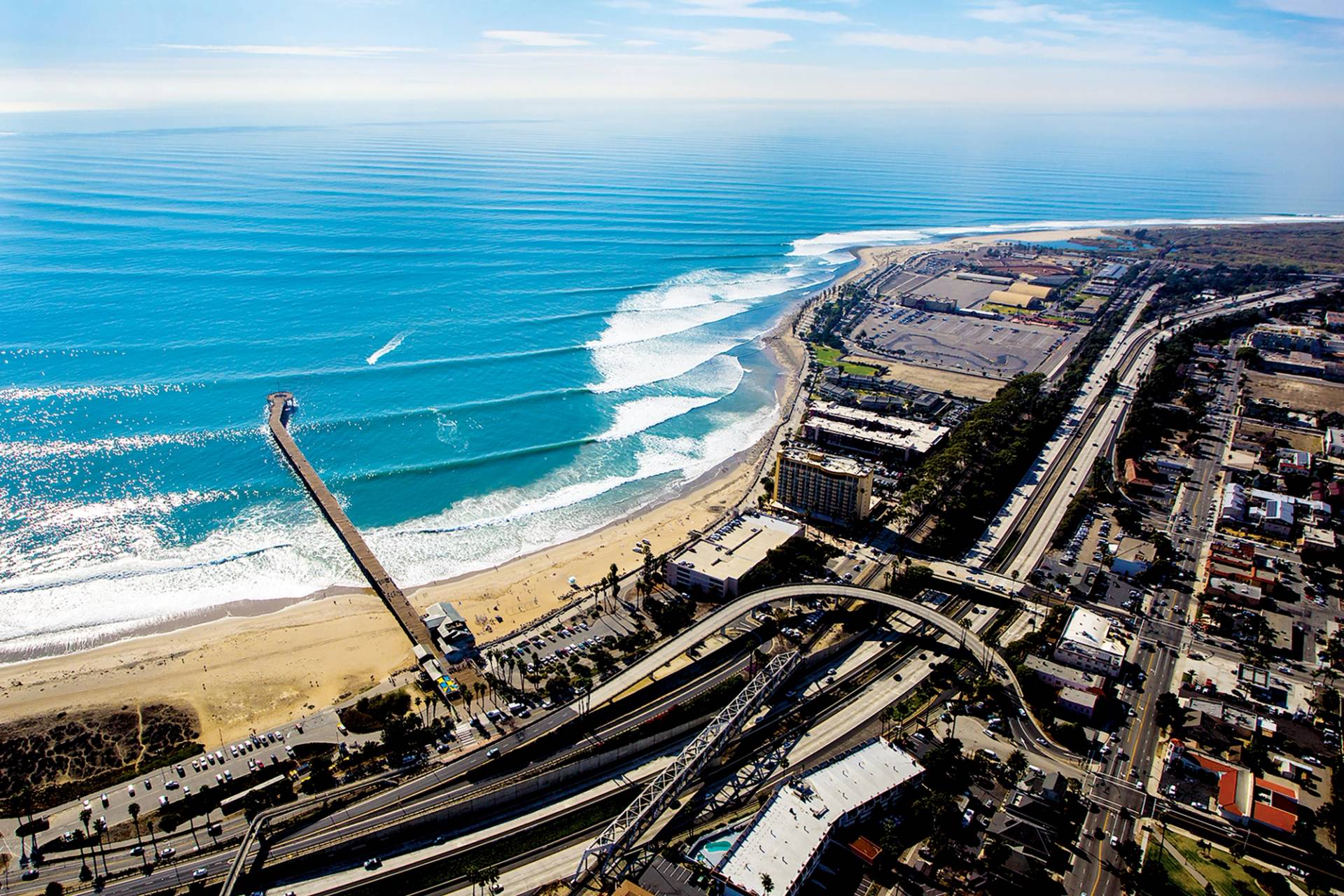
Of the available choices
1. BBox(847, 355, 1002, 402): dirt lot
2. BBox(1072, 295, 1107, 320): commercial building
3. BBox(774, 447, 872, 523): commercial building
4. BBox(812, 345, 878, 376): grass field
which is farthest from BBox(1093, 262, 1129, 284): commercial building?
BBox(774, 447, 872, 523): commercial building

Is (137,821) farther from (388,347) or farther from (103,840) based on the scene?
(388,347)

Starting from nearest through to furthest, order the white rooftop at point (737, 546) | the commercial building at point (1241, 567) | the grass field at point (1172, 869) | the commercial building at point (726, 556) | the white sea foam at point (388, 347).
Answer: the grass field at point (1172, 869), the commercial building at point (726, 556), the commercial building at point (1241, 567), the white rooftop at point (737, 546), the white sea foam at point (388, 347)

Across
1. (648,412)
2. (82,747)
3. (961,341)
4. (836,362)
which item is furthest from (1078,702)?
(961,341)

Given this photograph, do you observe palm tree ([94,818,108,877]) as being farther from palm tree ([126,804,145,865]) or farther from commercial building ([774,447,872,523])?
commercial building ([774,447,872,523])

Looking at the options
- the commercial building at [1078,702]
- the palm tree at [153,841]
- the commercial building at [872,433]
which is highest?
the commercial building at [872,433]

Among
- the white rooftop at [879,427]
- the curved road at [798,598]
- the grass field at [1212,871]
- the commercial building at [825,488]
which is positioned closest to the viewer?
the grass field at [1212,871]

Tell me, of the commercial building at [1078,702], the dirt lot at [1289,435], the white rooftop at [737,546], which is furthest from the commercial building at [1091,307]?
the commercial building at [1078,702]

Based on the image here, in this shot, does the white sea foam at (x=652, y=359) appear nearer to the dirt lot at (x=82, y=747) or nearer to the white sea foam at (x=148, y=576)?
the white sea foam at (x=148, y=576)
